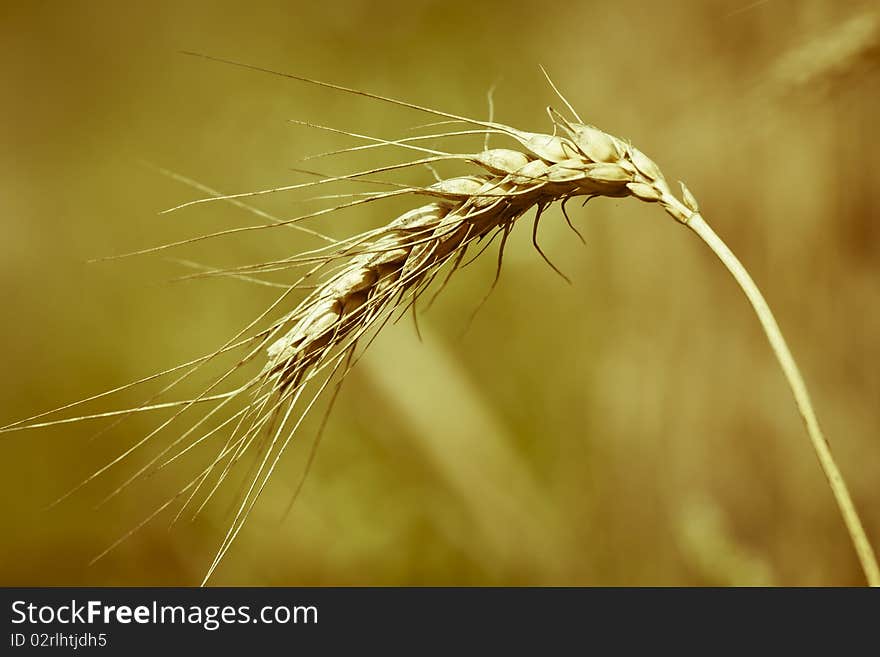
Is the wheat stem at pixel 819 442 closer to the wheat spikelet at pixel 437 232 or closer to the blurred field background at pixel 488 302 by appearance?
the wheat spikelet at pixel 437 232

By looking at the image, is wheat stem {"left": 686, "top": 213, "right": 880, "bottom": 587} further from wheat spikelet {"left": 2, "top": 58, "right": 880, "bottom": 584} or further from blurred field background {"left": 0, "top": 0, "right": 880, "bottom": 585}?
blurred field background {"left": 0, "top": 0, "right": 880, "bottom": 585}

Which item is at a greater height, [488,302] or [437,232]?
[488,302]

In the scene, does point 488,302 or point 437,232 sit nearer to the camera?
point 437,232

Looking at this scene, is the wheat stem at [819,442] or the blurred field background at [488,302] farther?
the blurred field background at [488,302]

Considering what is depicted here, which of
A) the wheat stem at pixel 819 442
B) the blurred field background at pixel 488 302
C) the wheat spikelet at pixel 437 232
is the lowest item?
the wheat stem at pixel 819 442

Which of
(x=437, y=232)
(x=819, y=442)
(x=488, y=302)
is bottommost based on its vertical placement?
(x=819, y=442)

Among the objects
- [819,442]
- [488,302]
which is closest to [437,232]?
[819,442]

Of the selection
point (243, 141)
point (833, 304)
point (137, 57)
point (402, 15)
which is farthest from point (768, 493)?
point (137, 57)

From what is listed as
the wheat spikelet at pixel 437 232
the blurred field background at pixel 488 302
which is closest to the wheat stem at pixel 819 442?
the wheat spikelet at pixel 437 232

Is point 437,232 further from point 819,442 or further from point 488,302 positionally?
point 488,302
